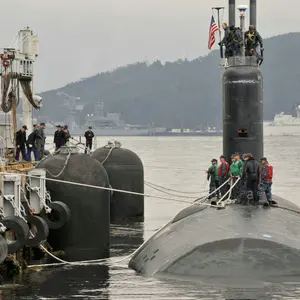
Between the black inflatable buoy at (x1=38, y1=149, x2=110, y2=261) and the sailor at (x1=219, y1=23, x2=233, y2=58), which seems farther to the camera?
the sailor at (x1=219, y1=23, x2=233, y2=58)

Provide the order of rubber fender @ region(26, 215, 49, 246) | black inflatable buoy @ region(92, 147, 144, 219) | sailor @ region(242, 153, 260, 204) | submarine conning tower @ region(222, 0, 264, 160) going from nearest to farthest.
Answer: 1. rubber fender @ region(26, 215, 49, 246)
2. sailor @ region(242, 153, 260, 204)
3. submarine conning tower @ region(222, 0, 264, 160)
4. black inflatable buoy @ region(92, 147, 144, 219)

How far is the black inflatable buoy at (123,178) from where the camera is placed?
31484 millimetres

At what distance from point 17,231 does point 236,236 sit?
15.6ft

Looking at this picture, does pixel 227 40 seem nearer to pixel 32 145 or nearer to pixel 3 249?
pixel 32 145

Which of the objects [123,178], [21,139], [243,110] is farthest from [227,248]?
[123,178]

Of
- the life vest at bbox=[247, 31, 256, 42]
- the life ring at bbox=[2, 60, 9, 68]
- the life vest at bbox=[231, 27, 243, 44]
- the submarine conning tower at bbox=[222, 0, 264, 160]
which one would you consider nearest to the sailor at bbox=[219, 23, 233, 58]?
the life vest at bbox=[231, 27, 243, 44]

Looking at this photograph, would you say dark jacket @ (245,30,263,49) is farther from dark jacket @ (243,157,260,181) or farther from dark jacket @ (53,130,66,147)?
dark jacket @ (53,130,66,147)

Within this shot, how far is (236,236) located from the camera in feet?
54.8

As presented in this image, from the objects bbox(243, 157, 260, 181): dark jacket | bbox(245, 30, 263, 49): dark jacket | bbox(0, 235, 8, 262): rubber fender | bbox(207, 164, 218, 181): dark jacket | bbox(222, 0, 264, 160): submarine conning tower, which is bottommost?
bbox(0, 235, 8, 262): rubber fender

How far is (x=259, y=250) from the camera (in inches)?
640

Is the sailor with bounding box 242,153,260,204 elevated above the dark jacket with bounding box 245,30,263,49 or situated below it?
below

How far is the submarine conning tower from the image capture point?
2220 cm

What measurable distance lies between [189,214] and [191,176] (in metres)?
43.7

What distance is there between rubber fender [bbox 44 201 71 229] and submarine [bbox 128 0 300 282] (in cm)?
191
